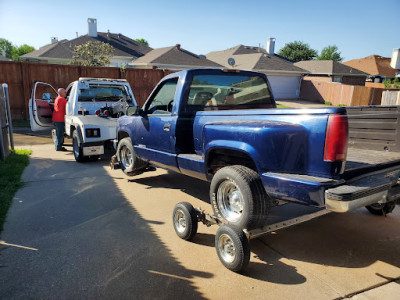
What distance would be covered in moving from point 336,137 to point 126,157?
16.0 feet

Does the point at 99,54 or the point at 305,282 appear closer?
the point at 305,282

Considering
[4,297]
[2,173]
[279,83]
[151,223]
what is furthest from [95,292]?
[279,83]

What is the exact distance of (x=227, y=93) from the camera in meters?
4.87

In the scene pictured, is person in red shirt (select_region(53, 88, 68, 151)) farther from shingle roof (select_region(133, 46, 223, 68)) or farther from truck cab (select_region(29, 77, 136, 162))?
shingle roof (select_region(133, 46, 223, 68))

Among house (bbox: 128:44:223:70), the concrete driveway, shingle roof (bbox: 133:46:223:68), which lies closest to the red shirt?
the concrete driveway

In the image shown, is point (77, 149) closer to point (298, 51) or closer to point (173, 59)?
point (173, 59)

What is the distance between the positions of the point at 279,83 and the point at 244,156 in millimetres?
30746

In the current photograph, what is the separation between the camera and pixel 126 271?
327cm

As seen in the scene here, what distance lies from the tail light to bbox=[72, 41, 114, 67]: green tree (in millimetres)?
21217

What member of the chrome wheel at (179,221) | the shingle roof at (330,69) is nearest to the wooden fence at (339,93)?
the shingle roof at (330,69)

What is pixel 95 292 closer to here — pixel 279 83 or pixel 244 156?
pixel 244 156

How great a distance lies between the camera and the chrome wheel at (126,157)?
257 inches

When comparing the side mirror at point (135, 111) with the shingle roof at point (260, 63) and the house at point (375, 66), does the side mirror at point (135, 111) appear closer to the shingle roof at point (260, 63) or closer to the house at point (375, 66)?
the shingle roof at point (260, 63)

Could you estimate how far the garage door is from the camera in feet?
105
